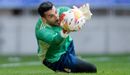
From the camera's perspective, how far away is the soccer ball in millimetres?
12590

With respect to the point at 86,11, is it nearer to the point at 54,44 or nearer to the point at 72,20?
the point at 72,20

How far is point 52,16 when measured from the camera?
13.2 m

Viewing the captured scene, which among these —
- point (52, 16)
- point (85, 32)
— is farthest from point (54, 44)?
point (85, 32)

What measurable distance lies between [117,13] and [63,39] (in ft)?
90.2

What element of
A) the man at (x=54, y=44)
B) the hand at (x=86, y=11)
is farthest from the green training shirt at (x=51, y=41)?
the hand at (x=86, y=11)

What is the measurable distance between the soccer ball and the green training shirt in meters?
0.20

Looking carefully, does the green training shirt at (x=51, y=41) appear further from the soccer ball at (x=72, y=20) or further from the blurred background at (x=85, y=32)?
the blurred background at (x=85, y=32)

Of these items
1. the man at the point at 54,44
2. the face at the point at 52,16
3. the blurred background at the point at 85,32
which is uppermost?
the face at the point at 52,16

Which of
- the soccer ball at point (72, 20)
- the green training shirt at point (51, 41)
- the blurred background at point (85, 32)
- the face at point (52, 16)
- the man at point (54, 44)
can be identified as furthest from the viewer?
the blurred background at point (85, 32)

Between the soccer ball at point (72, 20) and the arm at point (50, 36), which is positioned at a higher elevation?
the soccer ball at point (72, 20)

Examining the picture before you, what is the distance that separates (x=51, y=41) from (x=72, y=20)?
60 cm

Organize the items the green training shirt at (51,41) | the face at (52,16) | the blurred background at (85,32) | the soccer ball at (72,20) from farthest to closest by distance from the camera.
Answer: the blurred background at (85,32) < the face at (52,16) < the green training shirt at (51,41) < the soccer ball at (72,20)

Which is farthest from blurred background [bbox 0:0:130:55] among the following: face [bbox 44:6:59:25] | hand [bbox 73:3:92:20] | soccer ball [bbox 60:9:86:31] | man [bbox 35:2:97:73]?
soccer ball [bbox 60:9:86:31]

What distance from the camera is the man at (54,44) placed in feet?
42.8
